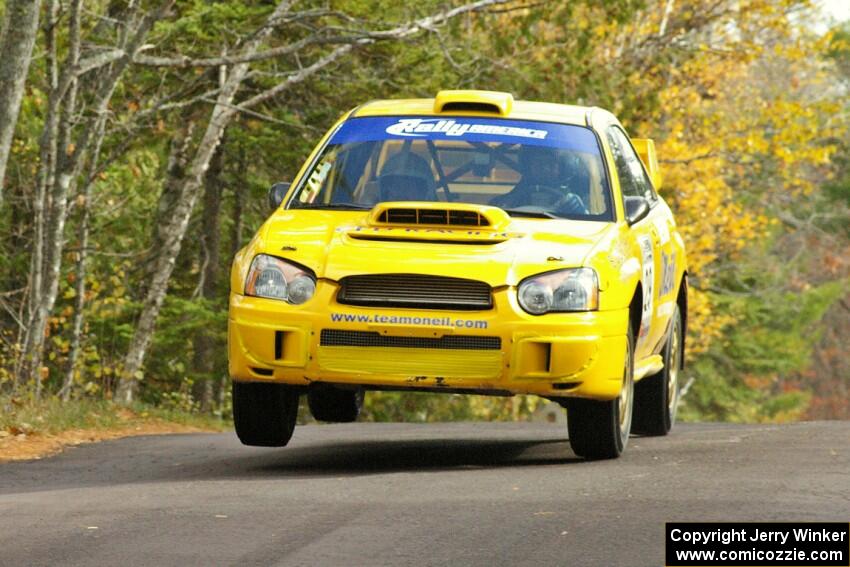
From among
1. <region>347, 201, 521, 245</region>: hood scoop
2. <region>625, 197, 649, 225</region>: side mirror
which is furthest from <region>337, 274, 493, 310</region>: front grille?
<region>625, 197, 649, 225</region>: side mirror

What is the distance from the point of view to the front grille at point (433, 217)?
9.29 meters

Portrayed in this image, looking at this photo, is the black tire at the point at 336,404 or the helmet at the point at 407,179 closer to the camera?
the helmet at the point at 407,179

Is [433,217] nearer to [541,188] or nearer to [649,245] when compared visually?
[541,188]

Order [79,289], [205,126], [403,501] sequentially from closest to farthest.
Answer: [403,501]
[79,289]
[205,126]

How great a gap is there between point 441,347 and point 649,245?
2.14 metres

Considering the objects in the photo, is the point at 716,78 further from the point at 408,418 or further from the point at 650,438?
the point at 650,438

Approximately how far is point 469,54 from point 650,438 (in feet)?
35.7

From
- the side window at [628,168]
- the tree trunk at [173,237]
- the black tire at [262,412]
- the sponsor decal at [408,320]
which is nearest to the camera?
the sponsor decal at [408,320]

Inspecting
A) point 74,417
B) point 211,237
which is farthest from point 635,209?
point 211,237

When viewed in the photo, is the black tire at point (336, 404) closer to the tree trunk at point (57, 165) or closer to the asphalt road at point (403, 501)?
the asphalt road at point (403, 501)

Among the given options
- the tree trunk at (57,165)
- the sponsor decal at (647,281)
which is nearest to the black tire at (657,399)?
the sponsor decal at (647,281)

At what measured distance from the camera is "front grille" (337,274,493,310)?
8938mm

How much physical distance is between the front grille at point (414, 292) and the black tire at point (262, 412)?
992 millimetres

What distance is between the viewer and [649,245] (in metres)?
10.6
